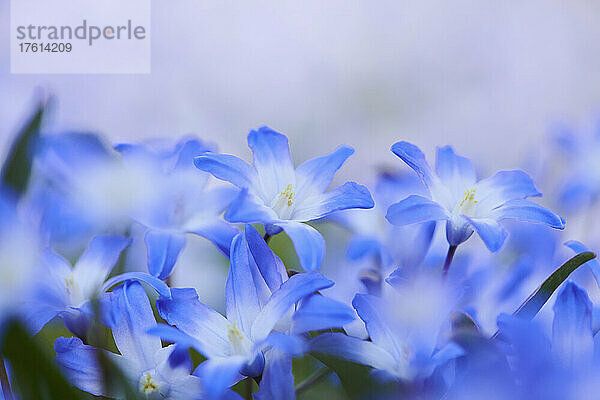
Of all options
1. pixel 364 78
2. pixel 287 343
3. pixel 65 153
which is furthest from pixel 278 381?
pixel 364 78

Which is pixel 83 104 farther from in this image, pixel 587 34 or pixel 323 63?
pixel 587 34

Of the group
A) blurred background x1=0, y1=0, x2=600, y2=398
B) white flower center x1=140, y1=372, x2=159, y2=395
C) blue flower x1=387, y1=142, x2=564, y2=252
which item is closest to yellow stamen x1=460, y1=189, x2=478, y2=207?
blue flower x1=387, y1=142, x2=564, y2=252

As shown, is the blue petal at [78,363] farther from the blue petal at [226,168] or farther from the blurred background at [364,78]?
the blurred background at [364,78]

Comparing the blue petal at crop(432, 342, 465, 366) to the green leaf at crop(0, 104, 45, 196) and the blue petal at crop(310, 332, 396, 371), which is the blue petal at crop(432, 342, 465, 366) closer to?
the blue petal at crop(310, 332, 396, 371)

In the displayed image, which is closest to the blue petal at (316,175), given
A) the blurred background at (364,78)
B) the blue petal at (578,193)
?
the blue petal at (578,193)

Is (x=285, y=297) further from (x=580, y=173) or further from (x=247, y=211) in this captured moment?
(x=580, y=173)

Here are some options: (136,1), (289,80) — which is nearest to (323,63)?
(289,80)
